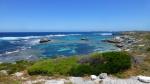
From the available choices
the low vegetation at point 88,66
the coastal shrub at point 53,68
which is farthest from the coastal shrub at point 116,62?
the coastal shrub at point 53,68

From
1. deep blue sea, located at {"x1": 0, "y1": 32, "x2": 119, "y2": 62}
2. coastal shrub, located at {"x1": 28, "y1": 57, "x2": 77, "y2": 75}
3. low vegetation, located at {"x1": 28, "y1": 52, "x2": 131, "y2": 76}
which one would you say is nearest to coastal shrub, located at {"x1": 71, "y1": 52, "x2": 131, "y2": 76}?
low vegetation, located at {"x1": 28, "y1": 52, "x2": 131, "y2": 76}

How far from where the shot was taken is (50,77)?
15.2 meters

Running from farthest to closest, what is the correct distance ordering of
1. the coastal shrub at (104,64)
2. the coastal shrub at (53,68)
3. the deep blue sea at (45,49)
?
the deep blue sea at (45,49)
the coastal shrub at (53,68)
the coastal shrub at (104,64)

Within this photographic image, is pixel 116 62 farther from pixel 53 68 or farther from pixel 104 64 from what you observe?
pixel 53 68

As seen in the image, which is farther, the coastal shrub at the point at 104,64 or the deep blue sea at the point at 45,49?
the deep blue sea at the point at 45,49

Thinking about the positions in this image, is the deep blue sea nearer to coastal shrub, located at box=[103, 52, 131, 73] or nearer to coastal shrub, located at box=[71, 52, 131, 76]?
coastal shrub, located at box=[71, 52, 131, 76]

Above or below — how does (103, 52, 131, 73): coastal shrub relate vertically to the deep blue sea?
above

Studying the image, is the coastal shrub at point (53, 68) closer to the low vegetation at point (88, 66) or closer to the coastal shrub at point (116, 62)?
the low vegetation at point (88, 66)

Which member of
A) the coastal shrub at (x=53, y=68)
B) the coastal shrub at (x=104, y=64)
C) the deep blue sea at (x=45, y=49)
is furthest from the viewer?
the deep blue sea at (x=45, y=49)

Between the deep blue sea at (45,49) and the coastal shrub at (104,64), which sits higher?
the coastal shrub at (104,64)

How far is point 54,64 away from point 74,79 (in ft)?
9.39

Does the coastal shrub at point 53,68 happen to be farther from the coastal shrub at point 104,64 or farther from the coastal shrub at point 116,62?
the coastal shrub at point 116,62

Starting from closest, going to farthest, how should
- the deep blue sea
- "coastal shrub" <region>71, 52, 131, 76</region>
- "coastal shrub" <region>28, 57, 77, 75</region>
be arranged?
"coastal shrub" <region>71, 52, 131, 76</region>, "coastal shrub" <region>28, 57, 77, 75</region>, the deep blue sea

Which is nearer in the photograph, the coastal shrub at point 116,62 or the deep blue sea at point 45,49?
the coastal shrub at point 116,62
